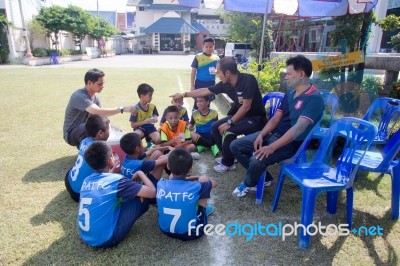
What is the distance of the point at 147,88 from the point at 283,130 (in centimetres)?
223

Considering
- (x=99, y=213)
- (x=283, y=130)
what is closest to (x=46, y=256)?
(x=99, y=213)

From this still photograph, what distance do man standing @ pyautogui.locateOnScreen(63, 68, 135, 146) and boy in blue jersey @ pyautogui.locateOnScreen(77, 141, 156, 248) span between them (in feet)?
5.53

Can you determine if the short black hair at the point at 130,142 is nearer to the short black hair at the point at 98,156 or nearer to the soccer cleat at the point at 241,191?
the short black hair at the point at 98,156

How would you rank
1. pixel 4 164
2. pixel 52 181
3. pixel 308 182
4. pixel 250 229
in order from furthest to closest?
pixel 4 164 < pixel 52 181 < pixel 250 229 < pixel 308 182

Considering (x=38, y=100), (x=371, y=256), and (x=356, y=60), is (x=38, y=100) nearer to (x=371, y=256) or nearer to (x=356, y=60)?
(x=356, y=60)

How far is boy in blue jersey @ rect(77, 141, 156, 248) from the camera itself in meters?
2.50

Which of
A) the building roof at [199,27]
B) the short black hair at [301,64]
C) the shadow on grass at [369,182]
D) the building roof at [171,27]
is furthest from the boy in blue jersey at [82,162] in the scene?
the building roof at [199,27]

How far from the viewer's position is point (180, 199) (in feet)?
8.39

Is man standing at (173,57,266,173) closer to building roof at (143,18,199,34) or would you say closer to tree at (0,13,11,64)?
tree at (0,13,11,64)

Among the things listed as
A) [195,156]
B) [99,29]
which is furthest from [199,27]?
[195,156]

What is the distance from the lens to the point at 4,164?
14.9 ft

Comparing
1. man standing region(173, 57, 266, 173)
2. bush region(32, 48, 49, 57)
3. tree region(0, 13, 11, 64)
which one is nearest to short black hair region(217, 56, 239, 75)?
man standing region(173, 57, 266, 173)

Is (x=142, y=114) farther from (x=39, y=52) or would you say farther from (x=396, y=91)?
(x=39, y=52)

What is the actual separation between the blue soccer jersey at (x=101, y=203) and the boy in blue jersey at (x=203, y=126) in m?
2.44
